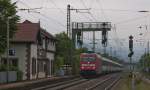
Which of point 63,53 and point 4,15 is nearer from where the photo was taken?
point 4,15

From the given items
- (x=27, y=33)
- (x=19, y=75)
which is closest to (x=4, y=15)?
(x=19, y=75)

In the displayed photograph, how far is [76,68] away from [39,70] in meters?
16.8

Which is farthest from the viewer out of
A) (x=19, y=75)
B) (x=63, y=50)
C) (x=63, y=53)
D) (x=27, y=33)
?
(x=63, y=50)

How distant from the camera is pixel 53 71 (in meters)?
82.1

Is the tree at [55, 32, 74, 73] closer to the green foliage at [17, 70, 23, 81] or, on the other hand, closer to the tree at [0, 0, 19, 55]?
the green foliage at [17, 70, 23, 81]

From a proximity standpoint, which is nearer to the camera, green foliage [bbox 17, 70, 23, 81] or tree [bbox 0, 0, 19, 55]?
tree [bbox 0, 0, 19, 55]

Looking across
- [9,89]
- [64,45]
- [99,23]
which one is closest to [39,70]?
[99,23]

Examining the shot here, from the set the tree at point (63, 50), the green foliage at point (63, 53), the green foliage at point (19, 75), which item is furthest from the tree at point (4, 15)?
the tree at point (63, 50)

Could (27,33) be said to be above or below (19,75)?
above

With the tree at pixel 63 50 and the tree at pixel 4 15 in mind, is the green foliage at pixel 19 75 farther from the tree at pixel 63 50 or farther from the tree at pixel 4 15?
the tree at pixel 63 50

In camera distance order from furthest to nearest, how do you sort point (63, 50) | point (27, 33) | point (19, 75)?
point (63, 50) < point (27, 33) < point (19, 75)

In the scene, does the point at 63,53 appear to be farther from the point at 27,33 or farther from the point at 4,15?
the point at 4,15

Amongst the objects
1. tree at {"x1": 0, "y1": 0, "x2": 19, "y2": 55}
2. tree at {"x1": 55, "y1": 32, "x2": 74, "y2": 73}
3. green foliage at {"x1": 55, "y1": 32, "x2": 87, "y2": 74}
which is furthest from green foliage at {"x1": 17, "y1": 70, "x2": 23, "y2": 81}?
tree at {"x1": 55, "y1": 32, "x2": 74, "y2": 73}

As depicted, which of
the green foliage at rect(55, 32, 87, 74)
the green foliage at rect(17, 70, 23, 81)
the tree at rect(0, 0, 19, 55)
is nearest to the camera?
the tree at rect(0, 0, 19, 55)
